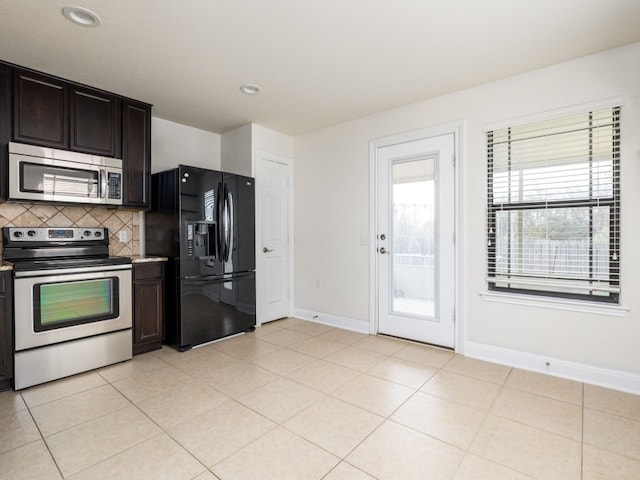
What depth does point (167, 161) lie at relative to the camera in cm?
405

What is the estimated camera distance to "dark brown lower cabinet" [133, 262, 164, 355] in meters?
3.19

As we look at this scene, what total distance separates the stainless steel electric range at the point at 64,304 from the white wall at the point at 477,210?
7.38ft

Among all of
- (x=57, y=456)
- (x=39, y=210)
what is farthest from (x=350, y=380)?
(x=39, y=210)

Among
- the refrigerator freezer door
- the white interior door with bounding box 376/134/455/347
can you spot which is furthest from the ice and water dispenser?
the white interior door with bounding box 376/134/455/347

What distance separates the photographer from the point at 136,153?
332cm

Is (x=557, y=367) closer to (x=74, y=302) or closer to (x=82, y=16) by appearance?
(x=74, y=302)

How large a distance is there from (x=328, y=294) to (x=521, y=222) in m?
2.32

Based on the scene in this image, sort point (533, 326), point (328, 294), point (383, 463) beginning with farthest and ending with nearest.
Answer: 1. point (328, 294)
2. point (533, 326)
3. point (383, 463)

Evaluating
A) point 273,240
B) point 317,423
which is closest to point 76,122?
point 273,240

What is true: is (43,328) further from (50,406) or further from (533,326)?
(533,326)

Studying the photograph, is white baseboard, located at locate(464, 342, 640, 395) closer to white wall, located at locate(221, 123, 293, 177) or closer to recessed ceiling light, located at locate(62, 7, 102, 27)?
white wall, located at locate(221, 123, 293, 177)

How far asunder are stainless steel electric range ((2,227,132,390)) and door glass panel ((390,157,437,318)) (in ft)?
8.89

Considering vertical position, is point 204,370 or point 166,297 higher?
point 166,297

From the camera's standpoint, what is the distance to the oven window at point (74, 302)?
258 centimetres
